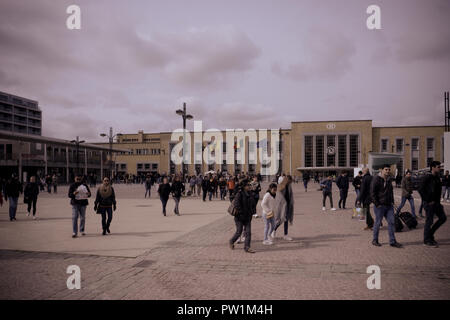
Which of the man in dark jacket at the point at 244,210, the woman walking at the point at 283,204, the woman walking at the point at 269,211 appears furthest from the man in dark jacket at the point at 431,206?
the man in dark jacket at the point at 244,210

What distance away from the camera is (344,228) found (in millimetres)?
9922

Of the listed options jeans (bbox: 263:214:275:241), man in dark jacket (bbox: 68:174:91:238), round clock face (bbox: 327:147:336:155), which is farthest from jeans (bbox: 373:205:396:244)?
round clock face (bbox: 327:147:336:155)

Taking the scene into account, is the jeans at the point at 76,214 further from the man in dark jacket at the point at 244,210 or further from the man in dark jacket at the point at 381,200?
the man in dark jacket at the point at 381,200

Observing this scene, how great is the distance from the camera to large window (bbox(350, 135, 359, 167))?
238 feet

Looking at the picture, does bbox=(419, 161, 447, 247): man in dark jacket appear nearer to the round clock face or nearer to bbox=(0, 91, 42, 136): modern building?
the round clock face

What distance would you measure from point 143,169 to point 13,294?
8326cm

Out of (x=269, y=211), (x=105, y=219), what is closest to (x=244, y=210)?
(x=269, y=211)

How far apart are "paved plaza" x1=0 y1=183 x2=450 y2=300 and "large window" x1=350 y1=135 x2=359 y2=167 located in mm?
67041

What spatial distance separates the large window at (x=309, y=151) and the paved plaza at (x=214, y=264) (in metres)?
65.7

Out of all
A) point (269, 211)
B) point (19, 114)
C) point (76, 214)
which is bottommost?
point (76, 214)

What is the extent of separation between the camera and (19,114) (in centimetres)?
8575

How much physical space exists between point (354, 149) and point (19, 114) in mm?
86104

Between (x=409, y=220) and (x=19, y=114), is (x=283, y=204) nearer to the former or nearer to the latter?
(x=409, y=220)
